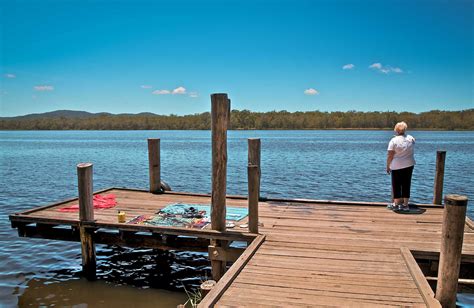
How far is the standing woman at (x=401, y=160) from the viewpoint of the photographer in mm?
8547

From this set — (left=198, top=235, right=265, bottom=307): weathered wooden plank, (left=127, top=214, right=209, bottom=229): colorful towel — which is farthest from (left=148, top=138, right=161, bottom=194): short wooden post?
(left=198, top=235, right=265, bottom=307): weathered wooden plank

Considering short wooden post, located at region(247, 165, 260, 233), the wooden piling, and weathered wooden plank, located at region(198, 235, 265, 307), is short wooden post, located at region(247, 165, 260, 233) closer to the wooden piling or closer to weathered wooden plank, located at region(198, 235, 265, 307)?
weathered wooden plank, located at region(198, 235, 265, 307)

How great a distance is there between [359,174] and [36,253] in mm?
Result: 21300

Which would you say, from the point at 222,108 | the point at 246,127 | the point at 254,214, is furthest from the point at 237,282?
the point at 246,127

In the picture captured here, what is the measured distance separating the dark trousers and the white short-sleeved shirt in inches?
4.7

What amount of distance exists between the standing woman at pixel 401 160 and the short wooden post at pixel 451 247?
4116 mm

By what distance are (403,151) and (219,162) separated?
421cm

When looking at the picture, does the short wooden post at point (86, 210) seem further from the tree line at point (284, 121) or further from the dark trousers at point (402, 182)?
the tree line at point (284, 121)

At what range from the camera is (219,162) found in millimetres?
7121

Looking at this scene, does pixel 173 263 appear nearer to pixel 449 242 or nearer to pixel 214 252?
pixel 214 252

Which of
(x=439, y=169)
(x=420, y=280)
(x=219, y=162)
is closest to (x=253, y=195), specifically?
(x=219, y=162)

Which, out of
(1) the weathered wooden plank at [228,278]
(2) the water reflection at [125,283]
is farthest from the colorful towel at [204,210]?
(1) the weathered wooden plank at [228,278]

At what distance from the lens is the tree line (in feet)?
415

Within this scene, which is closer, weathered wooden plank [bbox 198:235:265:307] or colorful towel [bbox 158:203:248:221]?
weathered wooden plank [bbox 198:235:265:307]
